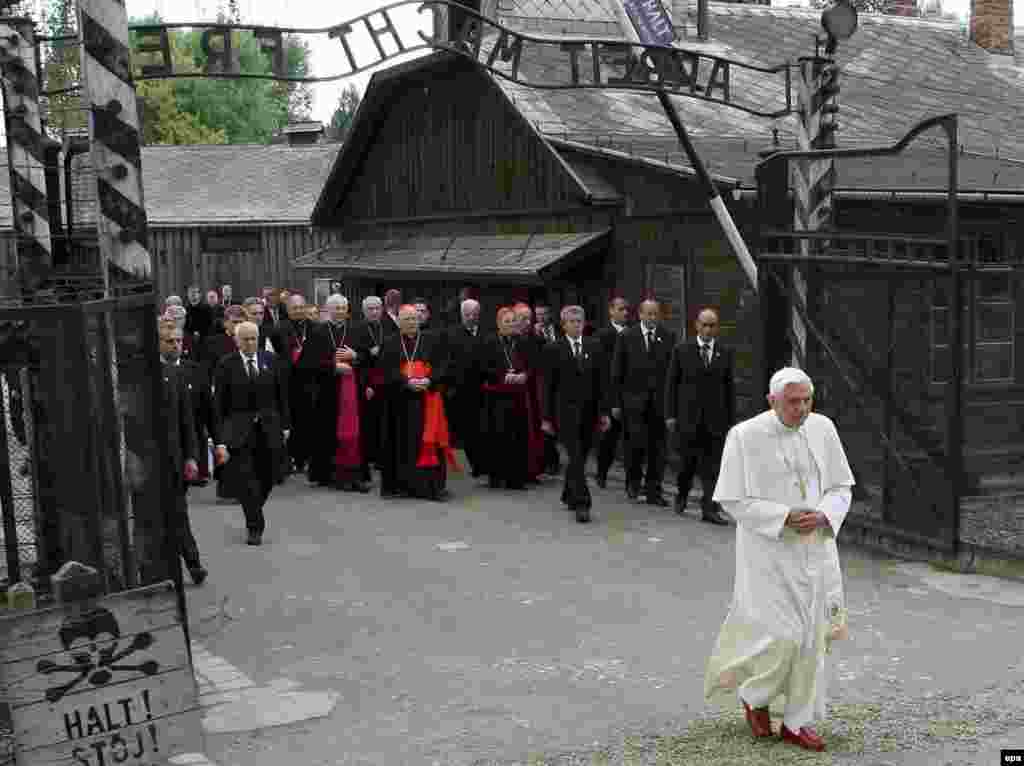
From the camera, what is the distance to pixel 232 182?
39625mm

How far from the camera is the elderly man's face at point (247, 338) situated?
1190cm

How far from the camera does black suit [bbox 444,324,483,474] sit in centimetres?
1541

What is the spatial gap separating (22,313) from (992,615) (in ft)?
20.8

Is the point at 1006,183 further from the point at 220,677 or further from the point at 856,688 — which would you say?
the point at 220,677

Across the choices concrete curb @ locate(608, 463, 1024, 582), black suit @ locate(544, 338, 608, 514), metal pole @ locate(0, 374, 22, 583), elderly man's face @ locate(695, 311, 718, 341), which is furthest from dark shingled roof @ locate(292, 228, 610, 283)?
metal pole @ locate(0, 374, 22, 583)

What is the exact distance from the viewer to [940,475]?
10.8m

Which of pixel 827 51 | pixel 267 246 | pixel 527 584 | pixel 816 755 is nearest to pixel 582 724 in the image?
pixel 816 755

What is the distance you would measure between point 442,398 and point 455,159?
669cm

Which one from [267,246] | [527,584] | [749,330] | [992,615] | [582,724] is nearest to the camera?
[582,724]

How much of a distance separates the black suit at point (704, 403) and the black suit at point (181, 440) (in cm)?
435

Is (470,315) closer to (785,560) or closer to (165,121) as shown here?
(785,560)

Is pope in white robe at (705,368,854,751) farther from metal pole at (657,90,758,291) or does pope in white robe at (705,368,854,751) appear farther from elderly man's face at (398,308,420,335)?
elderly man's face at (398,308,420,335)

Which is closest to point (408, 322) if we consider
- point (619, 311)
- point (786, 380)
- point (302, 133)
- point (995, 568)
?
point (619, 311)

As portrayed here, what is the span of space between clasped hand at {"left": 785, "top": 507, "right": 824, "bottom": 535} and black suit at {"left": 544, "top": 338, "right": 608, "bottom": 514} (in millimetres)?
6160
